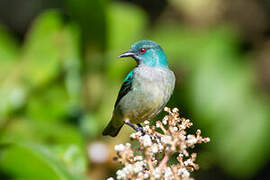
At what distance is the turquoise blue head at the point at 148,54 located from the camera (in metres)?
3.37


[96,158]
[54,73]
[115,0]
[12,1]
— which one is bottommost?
[96,158]

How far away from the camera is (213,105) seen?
539 centimetres

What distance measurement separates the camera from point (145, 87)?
327 centimetres

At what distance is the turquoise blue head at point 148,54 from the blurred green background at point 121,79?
4.21ft

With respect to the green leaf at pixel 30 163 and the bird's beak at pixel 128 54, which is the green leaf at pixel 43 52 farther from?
the bird's beak at pixel 128 54

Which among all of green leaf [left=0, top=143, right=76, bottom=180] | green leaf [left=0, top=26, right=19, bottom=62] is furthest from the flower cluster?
green leaf [left=0, top=26, right=19, bottom=62]

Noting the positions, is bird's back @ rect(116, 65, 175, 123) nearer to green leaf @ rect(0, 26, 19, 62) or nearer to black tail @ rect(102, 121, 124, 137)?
black tail @ rect(102, 121, 124, 137)

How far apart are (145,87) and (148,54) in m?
0.23

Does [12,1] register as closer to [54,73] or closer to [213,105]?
[54,73]

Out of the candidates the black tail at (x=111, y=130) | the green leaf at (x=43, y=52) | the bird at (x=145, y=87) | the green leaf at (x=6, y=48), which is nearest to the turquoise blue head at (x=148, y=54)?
the bird at (x=145, y=87)

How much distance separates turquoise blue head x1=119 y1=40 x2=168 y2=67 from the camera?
11.1ft

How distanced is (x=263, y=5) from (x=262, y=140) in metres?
1.59

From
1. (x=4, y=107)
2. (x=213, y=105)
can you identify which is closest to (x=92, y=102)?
(x=4, y=107)

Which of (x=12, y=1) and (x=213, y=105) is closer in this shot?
(x=213, y=105)
